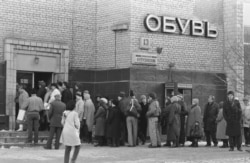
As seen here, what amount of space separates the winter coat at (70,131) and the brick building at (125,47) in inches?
298

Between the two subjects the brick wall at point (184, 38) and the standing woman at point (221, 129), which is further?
the brick wall at point (184, 38)

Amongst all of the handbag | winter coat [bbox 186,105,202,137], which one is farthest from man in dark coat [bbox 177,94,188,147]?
the handbag

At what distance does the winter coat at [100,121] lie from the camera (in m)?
19.7

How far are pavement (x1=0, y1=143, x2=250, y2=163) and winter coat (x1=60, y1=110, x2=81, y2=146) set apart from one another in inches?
→ 68.0

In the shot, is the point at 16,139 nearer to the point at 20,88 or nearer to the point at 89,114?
the point at 20,88

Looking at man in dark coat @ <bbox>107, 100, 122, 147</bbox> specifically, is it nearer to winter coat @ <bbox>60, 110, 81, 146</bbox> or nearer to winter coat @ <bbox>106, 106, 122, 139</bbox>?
winter coat @ <bbox>106, 106, 122, 139</bbox>

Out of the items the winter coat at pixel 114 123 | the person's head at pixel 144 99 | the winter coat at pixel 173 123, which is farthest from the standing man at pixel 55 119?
the winter coat at pixel 173 123

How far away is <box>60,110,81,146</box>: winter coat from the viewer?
13.4m

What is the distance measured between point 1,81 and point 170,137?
6.48 m

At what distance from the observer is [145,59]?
22250mm

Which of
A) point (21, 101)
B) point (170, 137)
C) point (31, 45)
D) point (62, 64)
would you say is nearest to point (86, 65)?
point (62, 64)

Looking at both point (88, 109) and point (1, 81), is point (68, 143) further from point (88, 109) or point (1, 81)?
point (1, 81)

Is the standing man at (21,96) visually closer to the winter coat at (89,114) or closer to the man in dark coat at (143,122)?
the winter coat at (89,114)

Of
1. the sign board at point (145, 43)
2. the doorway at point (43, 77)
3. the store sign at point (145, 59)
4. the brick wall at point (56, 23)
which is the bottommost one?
the doorway at point (43, 77)
